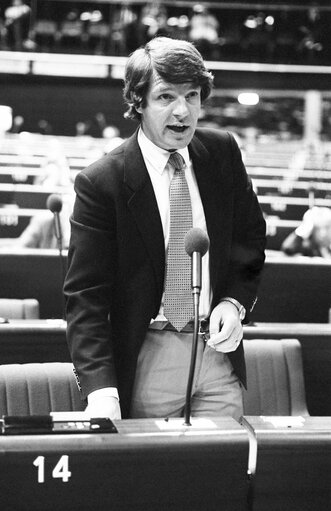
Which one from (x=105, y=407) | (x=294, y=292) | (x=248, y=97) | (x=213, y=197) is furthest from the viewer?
(x=248, y=97)

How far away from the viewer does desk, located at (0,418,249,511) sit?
139cm

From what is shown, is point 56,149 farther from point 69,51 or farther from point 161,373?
point 161,373

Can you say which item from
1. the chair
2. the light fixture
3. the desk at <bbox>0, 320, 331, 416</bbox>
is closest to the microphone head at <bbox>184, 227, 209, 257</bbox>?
the desk at <bbox>0, 320, 331, 416</bbox>

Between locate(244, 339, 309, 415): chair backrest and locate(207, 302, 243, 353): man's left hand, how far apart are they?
1.30m

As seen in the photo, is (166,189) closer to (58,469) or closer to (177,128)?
(177,128)

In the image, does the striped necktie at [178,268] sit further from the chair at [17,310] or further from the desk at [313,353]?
the chair at [17,310]

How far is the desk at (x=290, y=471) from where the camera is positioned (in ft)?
4.93

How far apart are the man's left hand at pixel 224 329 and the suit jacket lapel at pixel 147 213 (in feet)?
0.49

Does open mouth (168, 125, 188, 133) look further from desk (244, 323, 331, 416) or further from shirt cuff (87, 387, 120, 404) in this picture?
desk (244, 323, 331, 416)

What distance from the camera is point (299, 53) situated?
13.0m

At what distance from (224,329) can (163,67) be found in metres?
0.61

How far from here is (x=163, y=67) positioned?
6.63ft

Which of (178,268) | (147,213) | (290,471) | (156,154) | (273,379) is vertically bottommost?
(273,379)

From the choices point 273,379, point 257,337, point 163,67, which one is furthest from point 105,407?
point 257,337
